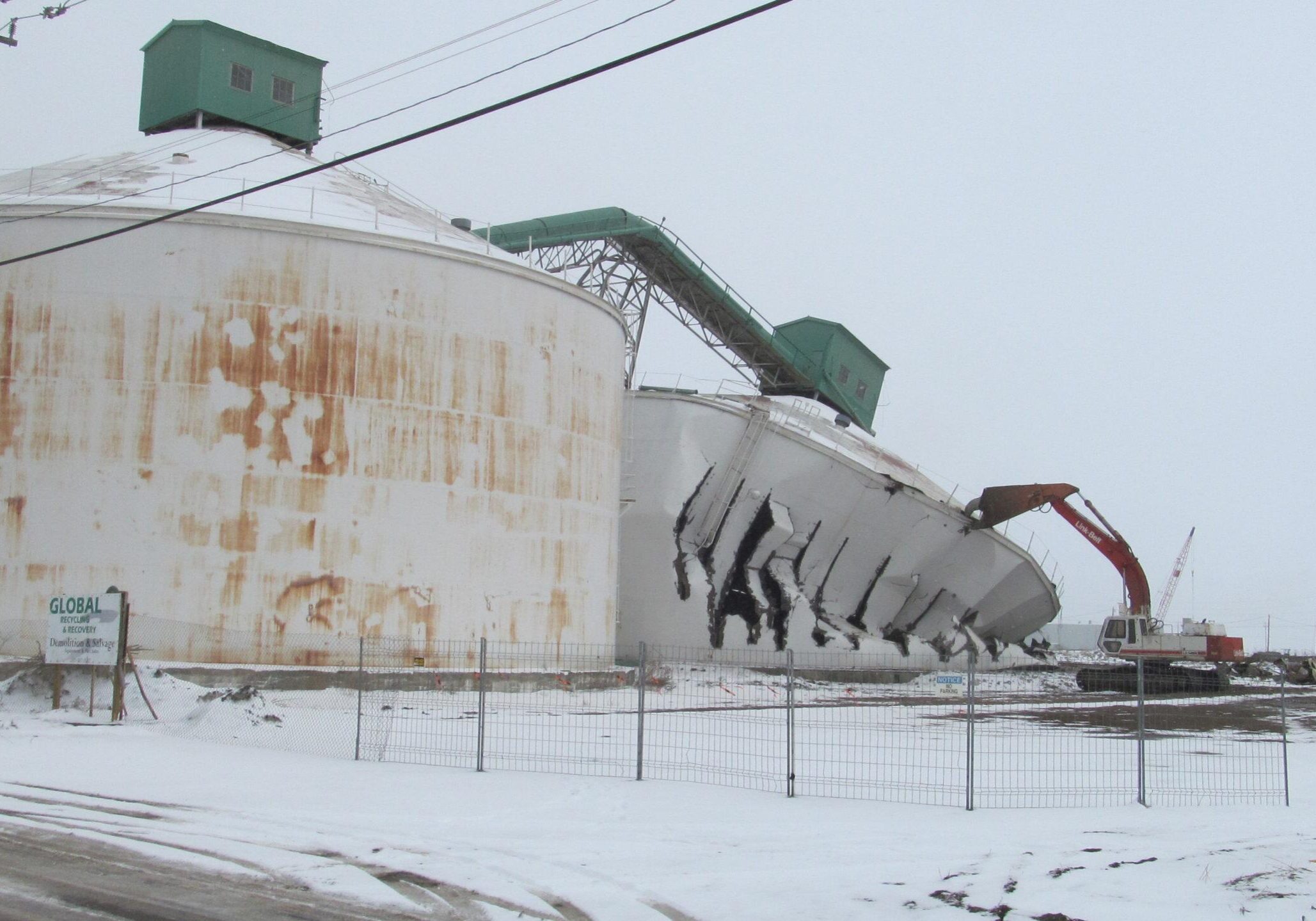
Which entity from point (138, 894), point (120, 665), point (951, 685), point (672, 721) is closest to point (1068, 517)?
point (951, 685)

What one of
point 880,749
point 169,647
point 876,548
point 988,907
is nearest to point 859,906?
point 988,907

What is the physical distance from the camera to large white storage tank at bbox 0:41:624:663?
2595cm

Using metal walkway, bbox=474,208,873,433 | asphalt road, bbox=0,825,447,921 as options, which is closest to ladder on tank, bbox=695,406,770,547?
metal walkway, bbox=474,208,873,433

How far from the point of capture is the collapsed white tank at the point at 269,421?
2595 centimetres

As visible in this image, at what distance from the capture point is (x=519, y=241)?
42844 mm

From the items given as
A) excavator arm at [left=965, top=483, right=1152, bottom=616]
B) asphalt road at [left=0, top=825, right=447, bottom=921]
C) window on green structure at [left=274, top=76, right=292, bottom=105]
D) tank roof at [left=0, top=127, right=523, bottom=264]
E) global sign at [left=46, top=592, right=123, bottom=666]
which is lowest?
asphalt road at [left=0, top=825, right=447, bottom=921]

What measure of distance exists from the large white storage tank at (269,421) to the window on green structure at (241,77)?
5956mm

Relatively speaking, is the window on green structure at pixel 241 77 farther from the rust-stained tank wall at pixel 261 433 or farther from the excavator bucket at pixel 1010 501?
the excavator bucket at pixel 1010 501

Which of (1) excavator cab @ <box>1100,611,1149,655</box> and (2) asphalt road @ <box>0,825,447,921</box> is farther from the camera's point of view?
(1) excavator cab @ <box>1100,611,1149,655</box>

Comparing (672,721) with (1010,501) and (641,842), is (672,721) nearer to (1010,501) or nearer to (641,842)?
(641,842)

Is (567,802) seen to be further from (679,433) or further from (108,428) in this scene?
(679,433)

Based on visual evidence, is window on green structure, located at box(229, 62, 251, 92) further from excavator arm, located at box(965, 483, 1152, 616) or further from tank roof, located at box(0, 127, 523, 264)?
excavator arm, located at box(965, 483, 1152, 616)

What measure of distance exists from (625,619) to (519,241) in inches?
502

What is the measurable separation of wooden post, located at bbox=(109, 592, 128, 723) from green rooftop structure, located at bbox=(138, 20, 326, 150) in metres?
19.6
